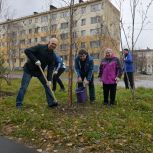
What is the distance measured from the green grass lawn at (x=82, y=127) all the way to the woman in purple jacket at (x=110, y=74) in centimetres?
36

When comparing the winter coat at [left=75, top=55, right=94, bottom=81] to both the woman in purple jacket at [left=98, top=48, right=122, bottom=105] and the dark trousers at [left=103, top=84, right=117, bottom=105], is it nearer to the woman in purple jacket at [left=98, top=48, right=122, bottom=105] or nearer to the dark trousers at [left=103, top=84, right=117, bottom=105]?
the woman in purple jacket at [left=98, top=48, right=122, bottom=105]

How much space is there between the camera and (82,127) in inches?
241

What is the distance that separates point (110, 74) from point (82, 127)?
2.62m

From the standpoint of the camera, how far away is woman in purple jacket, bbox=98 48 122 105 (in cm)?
842

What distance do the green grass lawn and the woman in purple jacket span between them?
0.36m

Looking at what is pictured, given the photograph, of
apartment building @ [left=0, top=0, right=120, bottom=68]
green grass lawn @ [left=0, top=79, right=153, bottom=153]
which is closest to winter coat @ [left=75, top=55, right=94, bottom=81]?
green grass lawn @ [left=0, top=79, right=153, bottom=153]

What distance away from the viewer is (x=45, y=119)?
22.0 feet

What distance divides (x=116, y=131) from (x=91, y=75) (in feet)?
9.84

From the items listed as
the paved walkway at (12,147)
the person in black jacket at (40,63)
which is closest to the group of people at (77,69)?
the person in black jacket at (40,63)

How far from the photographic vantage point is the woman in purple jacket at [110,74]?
332 inches

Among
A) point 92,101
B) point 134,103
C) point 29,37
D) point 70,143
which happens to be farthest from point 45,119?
point 29,37

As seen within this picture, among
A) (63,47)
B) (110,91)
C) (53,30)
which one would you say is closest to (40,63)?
(110,91)

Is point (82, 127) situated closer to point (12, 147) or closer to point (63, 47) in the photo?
point (12, 147)

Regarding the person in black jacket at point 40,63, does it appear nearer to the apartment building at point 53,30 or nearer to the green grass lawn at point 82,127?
the green grass lawn at point 82,127
